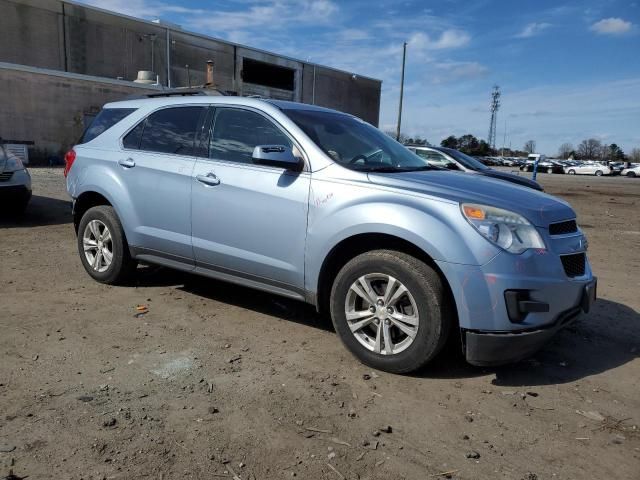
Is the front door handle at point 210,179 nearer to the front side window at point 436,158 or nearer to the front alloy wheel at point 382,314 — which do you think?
the front alloy wheel at point 382,314

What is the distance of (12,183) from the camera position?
854 centimetres

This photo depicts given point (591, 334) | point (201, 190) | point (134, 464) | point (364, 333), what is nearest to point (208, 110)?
point (201, 190)

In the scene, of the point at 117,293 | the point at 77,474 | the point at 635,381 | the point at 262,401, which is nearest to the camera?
the point at 77,474

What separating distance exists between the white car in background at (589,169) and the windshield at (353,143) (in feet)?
175

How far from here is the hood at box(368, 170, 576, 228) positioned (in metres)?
3.41

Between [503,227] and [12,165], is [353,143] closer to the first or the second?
[503,227]

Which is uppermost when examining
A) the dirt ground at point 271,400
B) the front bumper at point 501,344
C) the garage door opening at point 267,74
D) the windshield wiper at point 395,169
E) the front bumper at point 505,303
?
the garage door opening at point 267,74

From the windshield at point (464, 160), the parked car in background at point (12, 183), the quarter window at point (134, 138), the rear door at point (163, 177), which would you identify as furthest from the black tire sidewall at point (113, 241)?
the windshield at point (464, 160)

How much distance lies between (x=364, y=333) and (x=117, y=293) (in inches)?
106

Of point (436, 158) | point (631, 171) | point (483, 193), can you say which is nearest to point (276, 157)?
point (483, 193)

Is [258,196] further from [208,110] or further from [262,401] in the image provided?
[262,401]

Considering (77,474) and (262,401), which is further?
(262,401)

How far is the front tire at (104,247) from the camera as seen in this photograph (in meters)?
5.15

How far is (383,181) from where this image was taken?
3.67 meters
